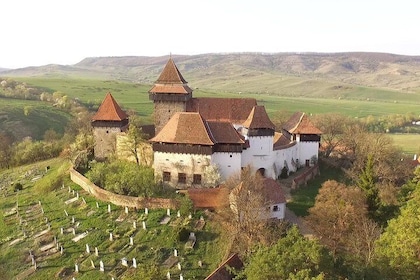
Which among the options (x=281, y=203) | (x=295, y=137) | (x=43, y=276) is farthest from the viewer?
(x=295, y=137)

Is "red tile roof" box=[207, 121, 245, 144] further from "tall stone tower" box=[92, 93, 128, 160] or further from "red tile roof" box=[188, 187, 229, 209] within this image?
"tall stone tower" box=[92, 93, 128, 160]

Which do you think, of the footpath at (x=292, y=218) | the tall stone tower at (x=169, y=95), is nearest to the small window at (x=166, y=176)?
the tall stone tower at (x=169, y=95)

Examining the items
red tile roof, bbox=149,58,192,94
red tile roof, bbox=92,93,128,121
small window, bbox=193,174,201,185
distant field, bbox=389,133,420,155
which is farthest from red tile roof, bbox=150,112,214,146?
distant field, bbox=389,133,420,155

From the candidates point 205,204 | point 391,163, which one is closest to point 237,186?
point 205,204

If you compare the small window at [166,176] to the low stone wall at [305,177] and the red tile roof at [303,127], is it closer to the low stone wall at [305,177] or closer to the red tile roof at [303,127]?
the low stone wall at [305,177]

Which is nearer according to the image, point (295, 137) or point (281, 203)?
point (281, 203)

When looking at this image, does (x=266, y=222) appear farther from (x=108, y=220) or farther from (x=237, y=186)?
(x=108, y=220)
